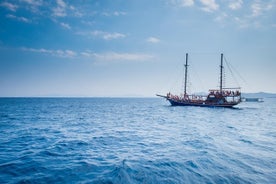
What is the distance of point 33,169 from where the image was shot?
368 inches

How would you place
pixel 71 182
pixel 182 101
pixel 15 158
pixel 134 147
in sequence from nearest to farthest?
pixel 71 182 → pixel 15 158 → pixel 134 147 → pixel 182 101

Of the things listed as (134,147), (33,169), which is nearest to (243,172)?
(134,147)

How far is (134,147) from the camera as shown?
45.4ft

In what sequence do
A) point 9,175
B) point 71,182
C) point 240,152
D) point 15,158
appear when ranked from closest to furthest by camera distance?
point 71,182 < point 9,175 < point 15,158 < point 240,152

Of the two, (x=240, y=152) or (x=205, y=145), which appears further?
(x=205, y=145)

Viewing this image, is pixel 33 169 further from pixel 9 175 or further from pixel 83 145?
pixel 83 145

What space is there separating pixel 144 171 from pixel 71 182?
3273mm

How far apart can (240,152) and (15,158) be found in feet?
46.2

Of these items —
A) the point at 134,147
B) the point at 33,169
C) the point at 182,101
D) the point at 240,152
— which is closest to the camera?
the point at 33,169

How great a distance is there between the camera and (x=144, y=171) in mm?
9016

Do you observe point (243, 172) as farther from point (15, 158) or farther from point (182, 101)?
point (182, 101)

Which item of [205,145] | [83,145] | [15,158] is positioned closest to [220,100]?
[205,145]

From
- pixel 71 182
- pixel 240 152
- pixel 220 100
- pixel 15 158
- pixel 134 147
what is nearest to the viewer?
pixel 71 182

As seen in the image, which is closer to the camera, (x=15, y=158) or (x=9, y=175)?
(x=9, y=175)
